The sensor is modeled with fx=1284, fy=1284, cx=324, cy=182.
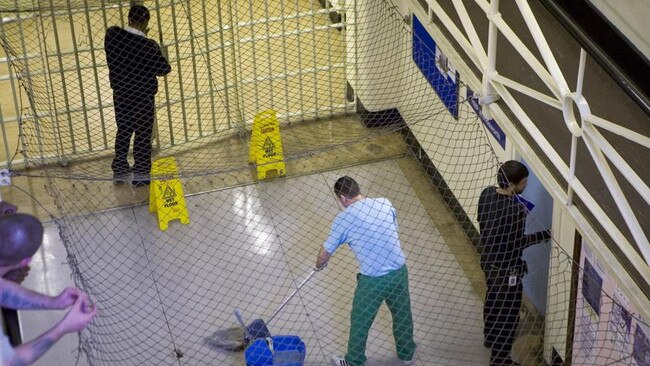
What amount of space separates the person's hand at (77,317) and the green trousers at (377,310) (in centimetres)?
225

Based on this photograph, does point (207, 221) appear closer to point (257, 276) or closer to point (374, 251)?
point (257, 276)

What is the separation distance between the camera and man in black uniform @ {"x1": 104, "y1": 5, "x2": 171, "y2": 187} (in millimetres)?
9297

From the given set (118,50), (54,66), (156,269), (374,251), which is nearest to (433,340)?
(374,251)

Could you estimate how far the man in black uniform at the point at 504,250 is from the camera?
746 cm

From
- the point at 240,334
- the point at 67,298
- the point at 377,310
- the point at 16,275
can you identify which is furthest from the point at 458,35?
the point at 16,275

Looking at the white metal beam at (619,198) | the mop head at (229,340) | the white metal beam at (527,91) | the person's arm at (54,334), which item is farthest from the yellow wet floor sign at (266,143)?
the white metal beam at (619,198)

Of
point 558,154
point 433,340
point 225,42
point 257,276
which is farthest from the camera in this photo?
point 225,42

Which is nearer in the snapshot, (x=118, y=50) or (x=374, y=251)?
(x=374, y=251)

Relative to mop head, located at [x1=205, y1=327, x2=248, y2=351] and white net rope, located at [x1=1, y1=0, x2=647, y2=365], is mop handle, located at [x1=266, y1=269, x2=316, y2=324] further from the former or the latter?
mop head, located at [x1=205, y1=327, x2=248, y2=351]

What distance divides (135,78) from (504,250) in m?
3.28

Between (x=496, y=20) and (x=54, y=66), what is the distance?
5305 mm

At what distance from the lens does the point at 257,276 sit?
8727 millimetres

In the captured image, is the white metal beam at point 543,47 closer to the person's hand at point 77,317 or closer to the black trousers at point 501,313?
the black trousers at point 501,313

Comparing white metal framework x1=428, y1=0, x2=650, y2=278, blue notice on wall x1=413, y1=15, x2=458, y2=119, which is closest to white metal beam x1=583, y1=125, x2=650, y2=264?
white metal framework x1=428, y1=0, x2=650, y2=278
